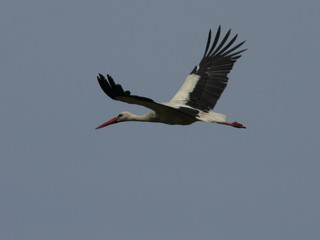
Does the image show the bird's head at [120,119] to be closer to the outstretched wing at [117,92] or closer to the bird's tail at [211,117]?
the bird's tail at [211,117]

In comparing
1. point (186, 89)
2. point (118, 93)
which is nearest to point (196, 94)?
point (186, 89)

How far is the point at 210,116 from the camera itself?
52.7 ft

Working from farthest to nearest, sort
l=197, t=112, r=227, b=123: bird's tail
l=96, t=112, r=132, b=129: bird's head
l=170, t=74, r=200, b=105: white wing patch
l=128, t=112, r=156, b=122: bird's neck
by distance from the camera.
A: l=96, t=112, r=132, b=129: bird's head, l=170, t=74, r=200, b=105: white wing patch, l=128, t=112, r=156, b=122: bird's neck, l=197, t=112, r=227, b=123: bird's tail

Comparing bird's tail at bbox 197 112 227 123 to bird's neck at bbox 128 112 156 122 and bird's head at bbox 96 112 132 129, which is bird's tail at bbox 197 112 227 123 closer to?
bird's neck at bbox 128 112 156 122

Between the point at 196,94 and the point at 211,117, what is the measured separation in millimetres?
1095

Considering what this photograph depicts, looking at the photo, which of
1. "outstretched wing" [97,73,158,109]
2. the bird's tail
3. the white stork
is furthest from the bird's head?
"outstretched wing" [97,73,158,109]

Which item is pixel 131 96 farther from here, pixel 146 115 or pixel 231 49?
pixel 231 49

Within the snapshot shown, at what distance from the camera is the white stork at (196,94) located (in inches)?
566

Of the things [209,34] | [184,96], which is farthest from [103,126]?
[209,34]

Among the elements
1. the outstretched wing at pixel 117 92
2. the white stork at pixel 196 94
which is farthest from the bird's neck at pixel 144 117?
the outstretched wing at pixel 117 92

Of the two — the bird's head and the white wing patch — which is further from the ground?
the white wing patch

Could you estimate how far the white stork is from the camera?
566 inches

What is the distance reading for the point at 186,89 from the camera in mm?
17188

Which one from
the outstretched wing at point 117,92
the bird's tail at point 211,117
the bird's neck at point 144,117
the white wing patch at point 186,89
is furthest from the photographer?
the white wing patch at point 186,89
